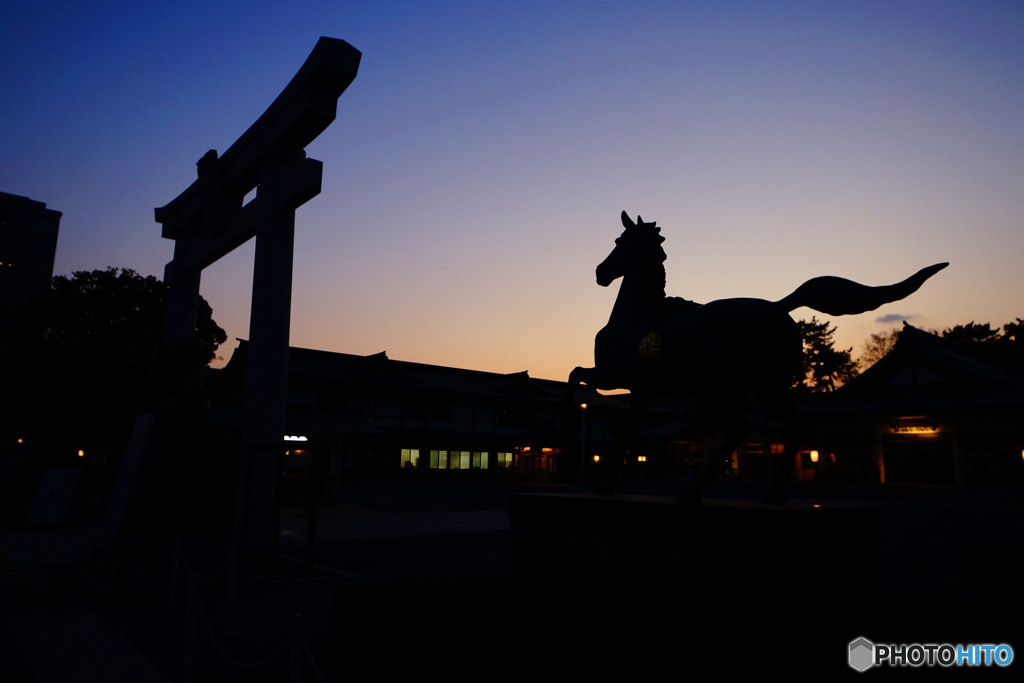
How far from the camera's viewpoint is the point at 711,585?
12.5 feet

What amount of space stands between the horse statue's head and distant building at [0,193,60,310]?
135973mm

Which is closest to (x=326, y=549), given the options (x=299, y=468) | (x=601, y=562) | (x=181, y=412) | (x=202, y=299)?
(x=181, y=412)

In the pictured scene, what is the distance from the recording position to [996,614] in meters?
4.32

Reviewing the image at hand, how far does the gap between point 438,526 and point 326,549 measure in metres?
4.25

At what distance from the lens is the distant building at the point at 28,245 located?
113188 millimetres

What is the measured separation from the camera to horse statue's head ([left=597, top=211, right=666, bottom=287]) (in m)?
5.41

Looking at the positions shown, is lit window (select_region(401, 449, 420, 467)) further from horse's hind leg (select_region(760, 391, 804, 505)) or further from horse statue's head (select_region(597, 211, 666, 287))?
horse's hind leg (select_region(760, 391, 804, 505))

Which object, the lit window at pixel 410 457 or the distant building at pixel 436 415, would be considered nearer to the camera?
the distant building at pixel 436 415

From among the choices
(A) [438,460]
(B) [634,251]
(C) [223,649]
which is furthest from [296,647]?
(A) [438,460]

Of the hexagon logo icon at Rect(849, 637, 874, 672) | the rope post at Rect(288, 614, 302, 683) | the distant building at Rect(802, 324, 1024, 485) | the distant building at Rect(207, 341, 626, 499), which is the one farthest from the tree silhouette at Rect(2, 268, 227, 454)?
the distant building at Rect(802, 324, 1024, 485)

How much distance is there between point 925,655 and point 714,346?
2178 mm

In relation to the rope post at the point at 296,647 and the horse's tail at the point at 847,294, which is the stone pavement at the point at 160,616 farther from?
the horse's tail at the point at 847,294

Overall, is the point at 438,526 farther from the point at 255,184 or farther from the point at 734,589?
the point at 734,589

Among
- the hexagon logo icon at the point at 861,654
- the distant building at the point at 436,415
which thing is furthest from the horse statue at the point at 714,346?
the distant building at the point at 436,415
